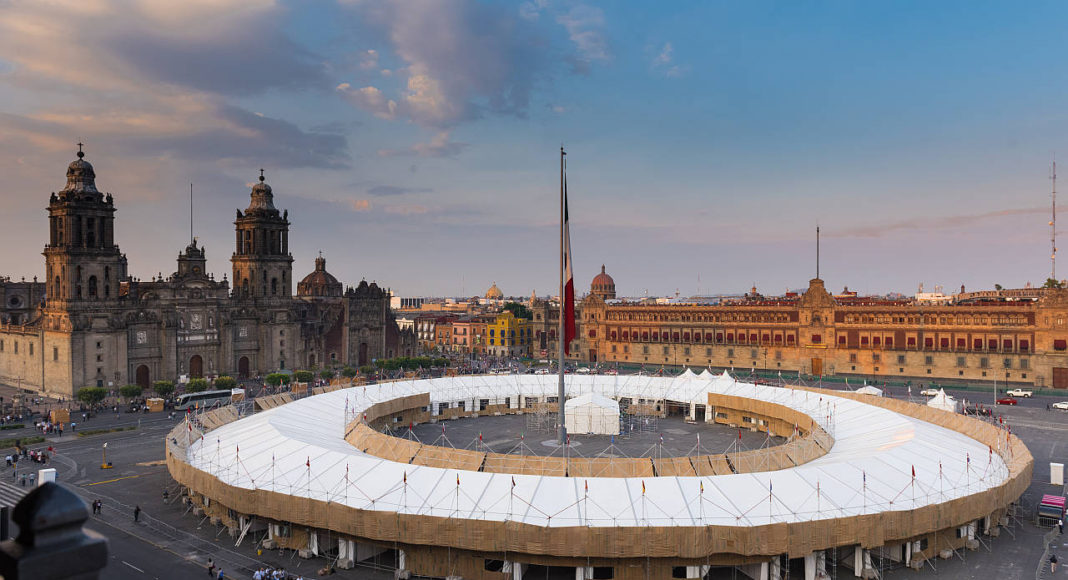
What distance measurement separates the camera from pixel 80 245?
303 feet

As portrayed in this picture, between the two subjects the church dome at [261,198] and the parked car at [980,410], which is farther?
the church dome at [261,198]

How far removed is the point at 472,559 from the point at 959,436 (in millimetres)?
38421

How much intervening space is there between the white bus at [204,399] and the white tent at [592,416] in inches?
1829

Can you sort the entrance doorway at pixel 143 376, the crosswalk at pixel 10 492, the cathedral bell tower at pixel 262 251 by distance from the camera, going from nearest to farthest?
1. the crosswalk at pixel 10 492
2. the entrance doorway at pixel 143 376
3. the cathedral bell tower at pixel 262 251

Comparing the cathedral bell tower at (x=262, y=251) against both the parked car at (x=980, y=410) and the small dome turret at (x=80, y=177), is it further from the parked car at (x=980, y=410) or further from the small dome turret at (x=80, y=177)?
the parked car at (x=980, y=410)

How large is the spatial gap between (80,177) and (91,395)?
30582 mm

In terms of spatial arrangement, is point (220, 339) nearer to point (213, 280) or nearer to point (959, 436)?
point (213, 280)

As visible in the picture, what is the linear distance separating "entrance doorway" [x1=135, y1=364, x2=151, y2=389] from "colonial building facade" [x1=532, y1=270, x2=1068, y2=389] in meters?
58.2

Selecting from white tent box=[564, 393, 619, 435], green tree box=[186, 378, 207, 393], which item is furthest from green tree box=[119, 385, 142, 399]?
white tent box=[564, 393, 619, 435]

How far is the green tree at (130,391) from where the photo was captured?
8688cm

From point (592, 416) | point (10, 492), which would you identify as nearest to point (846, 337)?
point (592, 416)

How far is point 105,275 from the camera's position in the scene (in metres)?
94.2

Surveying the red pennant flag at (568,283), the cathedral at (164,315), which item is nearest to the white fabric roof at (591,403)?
the red pennant flag at (568,283)

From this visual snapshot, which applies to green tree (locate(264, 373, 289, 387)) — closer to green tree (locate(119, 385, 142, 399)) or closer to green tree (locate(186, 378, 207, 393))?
green tree (locate(186, 378, 207, 393))
